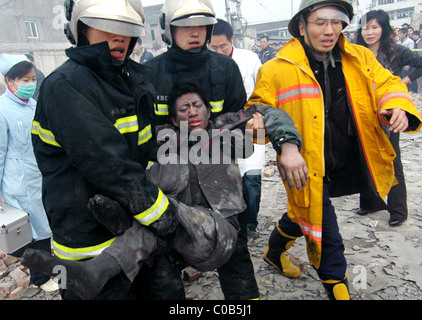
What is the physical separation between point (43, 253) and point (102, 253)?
0.87 ft

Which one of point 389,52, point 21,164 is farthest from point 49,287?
point 389,52

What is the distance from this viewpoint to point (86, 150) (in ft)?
5.24

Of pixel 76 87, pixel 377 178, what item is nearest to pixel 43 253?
pixel 76 87

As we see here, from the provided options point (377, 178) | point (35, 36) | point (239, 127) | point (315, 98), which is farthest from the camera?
point (35, 36)

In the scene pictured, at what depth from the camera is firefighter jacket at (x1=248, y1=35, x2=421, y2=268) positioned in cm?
261

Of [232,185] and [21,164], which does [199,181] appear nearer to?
[232,185]

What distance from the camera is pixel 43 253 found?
61.6 inches

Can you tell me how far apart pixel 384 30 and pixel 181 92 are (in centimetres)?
304

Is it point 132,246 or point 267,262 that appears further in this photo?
point 267,262

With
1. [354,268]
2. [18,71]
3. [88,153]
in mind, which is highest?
[18,71]

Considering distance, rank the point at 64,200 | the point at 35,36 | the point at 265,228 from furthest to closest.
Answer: the point at 35,36 → the point at 265,228 → the point at 64,200
